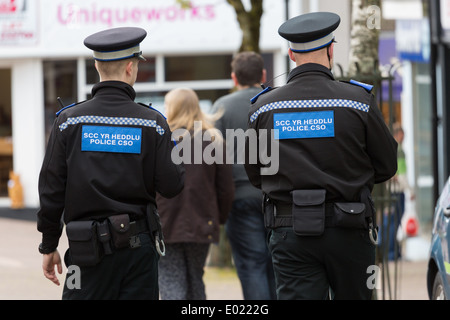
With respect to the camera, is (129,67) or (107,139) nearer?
(107,139)

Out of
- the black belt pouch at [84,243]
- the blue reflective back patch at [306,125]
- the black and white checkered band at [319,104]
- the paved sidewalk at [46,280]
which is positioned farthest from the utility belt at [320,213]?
the paved sidewalk at [46,280]

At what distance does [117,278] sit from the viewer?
440cm

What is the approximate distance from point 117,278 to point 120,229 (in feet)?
0.86

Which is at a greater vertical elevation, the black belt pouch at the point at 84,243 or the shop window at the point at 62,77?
the black belt pouch at the point at 84,243

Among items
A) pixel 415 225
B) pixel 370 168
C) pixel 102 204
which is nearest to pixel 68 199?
pixel 102 204

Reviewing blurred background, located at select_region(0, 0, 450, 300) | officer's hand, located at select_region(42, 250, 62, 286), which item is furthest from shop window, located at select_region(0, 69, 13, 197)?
officer's hand, located at select_region(42, 250, 62, 286)

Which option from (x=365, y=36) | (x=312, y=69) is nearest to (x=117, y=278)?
(x=312, y=69)

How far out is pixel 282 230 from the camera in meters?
4.49

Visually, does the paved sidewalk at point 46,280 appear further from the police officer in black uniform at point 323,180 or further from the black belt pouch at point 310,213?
the black belt pouch at point 310,213

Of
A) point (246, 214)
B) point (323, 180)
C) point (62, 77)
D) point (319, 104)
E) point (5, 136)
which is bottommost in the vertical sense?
point (5, 136)

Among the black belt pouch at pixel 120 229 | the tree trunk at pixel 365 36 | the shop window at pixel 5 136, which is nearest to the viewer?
the black belt pouch at pixel 120 229

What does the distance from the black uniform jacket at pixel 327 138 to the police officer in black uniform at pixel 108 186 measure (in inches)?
23.0

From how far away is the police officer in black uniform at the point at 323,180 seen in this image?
4.39 meters

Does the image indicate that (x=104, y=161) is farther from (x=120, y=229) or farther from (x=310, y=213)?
(x=310, y=213)
